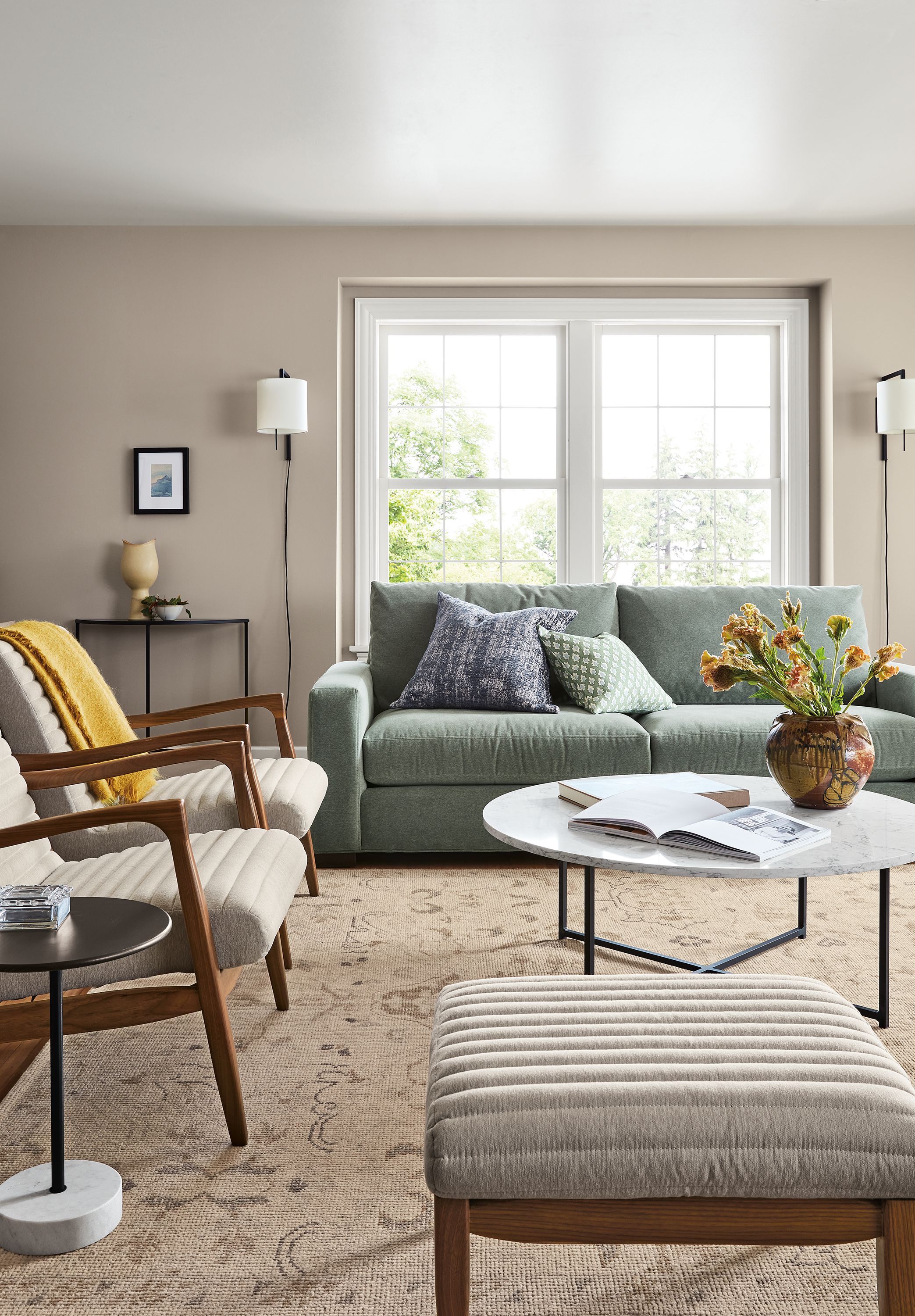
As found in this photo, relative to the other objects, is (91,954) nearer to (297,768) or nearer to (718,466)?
(297,768)

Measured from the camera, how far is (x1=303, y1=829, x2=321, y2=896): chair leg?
299cm

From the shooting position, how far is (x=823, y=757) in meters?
2.12

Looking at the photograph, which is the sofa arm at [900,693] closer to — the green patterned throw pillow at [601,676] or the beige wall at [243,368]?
the green patterned throw pillow at [601,676]

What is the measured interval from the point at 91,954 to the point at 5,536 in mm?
4155

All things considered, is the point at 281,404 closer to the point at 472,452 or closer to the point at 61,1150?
the point at 472,452

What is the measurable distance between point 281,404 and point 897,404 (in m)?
3.00

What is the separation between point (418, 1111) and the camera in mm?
1772

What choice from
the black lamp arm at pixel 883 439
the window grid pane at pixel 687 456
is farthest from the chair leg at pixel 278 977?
the black lamp arm at pixel 883 439

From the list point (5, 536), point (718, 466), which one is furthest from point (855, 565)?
point (5, 536)

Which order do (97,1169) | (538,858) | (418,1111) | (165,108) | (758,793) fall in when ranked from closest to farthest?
(97,1169)
(418,1111)
(758,793)
(538,858)
(165,108)

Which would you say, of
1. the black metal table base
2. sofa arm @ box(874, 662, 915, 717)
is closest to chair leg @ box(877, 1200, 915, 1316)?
the black metal table base

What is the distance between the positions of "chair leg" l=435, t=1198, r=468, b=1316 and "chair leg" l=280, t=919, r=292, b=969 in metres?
1.32

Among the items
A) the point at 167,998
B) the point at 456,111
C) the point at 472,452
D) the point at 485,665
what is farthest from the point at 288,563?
the point at 167,998

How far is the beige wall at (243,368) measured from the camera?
4.89m
